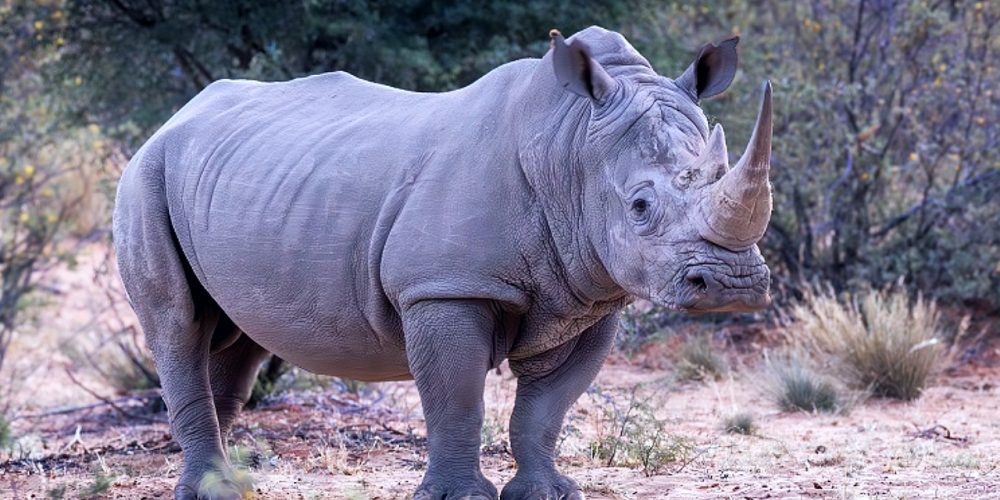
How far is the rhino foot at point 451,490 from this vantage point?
483 cm

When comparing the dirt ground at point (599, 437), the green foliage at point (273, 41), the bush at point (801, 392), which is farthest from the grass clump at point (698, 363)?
the green foliage at point (273, 41)

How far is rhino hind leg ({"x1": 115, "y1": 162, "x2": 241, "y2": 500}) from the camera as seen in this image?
5.78 meters

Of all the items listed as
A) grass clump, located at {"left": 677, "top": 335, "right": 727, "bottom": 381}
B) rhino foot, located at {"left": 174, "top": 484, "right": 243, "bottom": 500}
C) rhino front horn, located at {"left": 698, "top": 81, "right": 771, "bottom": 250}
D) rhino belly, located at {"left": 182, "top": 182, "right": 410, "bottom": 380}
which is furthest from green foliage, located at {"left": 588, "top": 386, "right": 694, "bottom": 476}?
grass clump, located at {"left": 677, "top": 335, "right": 727, "bottom": 381}

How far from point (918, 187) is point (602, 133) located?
26.5 feet

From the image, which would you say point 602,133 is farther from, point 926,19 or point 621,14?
point 926,19

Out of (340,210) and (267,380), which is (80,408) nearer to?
(267,380)

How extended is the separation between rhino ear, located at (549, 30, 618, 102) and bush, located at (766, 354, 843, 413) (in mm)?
4735

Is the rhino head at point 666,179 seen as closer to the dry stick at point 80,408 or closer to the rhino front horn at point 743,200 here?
the rhino front horn at point 743,200

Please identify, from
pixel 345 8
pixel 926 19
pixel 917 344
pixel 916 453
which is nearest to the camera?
pixel 916 453

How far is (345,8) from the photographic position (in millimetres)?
10672

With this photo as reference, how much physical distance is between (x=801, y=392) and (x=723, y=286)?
503cm

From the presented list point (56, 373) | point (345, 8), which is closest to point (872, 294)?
point (345, 8)

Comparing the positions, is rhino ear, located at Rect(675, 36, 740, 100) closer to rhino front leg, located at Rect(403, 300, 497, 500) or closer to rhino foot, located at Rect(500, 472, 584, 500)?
rhino front leg, located at Rect(403, 300, 497, 500)

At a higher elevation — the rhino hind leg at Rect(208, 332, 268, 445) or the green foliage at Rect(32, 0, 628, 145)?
the green foliage at Rect(32, 0, 628, 145)
